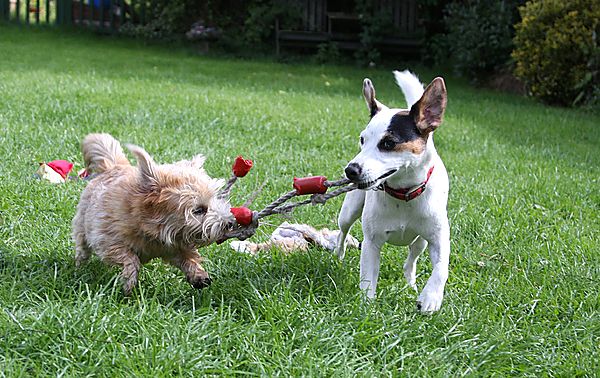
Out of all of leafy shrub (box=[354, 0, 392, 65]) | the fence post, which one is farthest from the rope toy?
the fence post

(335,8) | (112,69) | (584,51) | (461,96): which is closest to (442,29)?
(335,8)

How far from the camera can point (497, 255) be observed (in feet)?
15.0

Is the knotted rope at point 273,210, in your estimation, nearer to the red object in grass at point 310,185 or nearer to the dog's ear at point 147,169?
the red object in grass at point 310,185

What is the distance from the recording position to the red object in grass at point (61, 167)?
5.73m

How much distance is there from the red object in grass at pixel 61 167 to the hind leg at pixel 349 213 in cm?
249

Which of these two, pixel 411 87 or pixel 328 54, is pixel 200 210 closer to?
pixel 411 87

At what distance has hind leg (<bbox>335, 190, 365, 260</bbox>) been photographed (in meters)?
4.16

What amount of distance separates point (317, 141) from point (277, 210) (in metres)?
4.24

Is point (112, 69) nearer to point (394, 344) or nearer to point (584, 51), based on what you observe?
point (584, 51)

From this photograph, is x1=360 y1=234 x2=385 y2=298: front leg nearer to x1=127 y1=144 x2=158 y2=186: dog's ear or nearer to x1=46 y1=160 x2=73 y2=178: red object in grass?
x1=127 y1=144 x2=158 y2=186: dog's ear

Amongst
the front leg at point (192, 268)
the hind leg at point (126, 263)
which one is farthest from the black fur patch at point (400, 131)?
the hind leg at point (126, 263)

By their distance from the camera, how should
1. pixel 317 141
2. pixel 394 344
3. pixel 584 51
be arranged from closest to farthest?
pixel 394 344 → pixel 317 141 → pixel 584 51

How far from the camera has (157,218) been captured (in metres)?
3.38

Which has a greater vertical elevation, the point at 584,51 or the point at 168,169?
the point at 584,51
